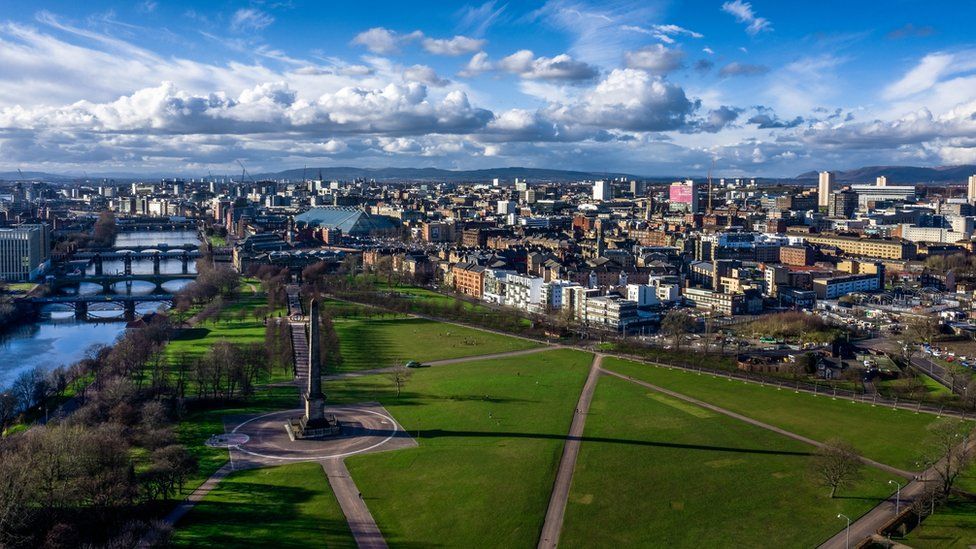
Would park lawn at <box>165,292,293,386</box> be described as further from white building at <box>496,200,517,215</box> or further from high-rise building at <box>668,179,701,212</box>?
high-rise building at <box>668,179,701,212</box>

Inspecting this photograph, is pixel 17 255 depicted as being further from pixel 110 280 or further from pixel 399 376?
pixel 399 376

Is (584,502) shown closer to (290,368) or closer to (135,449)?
(135,449)

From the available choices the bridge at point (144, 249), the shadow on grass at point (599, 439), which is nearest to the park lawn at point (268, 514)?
the shadow on grass at point (599, 439)

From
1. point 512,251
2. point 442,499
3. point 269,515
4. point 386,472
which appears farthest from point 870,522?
point 512,251

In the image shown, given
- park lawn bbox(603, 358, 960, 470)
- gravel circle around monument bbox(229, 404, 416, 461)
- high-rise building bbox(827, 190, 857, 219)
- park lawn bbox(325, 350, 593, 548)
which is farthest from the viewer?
high-rise building bbox(827, 190, 857, 219)

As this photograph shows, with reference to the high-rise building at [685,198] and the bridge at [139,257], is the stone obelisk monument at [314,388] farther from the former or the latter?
the high-rise building at [685,198]

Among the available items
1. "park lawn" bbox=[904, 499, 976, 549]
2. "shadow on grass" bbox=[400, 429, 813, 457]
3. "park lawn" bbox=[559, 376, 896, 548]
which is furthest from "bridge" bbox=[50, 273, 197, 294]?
"park lawn" bbox=[904, 499, 976, 549]
